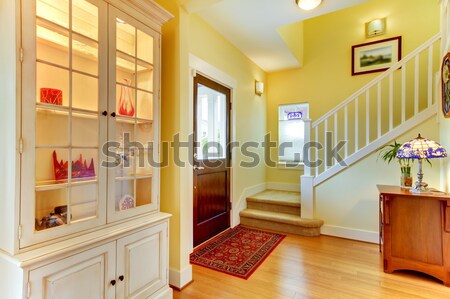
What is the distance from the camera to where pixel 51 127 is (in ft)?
4.24

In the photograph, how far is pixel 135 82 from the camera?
5.67ft

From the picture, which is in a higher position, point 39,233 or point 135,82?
point 135,82

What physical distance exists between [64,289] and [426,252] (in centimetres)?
294

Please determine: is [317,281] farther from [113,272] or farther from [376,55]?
[376,55]

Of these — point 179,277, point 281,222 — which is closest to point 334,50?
point 281,222

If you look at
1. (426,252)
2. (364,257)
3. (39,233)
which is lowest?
(364,257)

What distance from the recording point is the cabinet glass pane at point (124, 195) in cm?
162

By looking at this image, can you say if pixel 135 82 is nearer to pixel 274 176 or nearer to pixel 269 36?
pixel 269 36

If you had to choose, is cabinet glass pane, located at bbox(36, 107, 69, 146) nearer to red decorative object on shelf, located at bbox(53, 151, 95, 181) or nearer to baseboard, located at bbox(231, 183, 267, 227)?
red decorative object on shelf, located at bbox(53, 151, 95, 181)

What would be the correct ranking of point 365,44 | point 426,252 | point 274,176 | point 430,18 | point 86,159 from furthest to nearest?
point 274,176 → point 365,44 → point 430,18 → point 426,252 → point 86,159

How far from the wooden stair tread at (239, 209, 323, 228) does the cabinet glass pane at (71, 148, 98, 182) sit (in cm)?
267

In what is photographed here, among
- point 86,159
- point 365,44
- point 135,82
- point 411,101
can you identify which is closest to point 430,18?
point 365,44

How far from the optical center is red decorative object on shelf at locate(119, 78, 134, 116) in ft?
5.43

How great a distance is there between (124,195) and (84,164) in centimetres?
36
